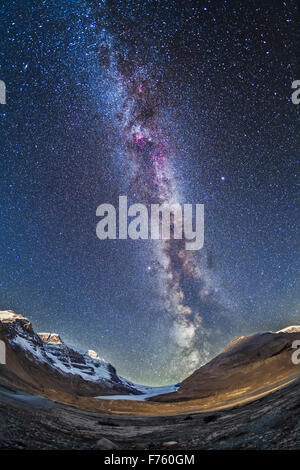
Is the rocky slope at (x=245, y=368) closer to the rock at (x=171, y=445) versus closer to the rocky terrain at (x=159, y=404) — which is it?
the rocky terrain at (x=159, y=404)

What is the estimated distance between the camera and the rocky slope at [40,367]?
142 feet

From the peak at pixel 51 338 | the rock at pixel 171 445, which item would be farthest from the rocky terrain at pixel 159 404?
the peak at pixel 51 338

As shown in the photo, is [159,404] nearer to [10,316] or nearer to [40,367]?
[40,367]

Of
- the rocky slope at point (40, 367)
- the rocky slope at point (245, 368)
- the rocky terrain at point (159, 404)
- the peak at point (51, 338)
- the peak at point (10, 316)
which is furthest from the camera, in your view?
the peak at point (51, 338)

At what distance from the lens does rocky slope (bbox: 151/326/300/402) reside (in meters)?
36.3

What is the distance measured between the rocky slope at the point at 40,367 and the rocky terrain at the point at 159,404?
1.33 ft

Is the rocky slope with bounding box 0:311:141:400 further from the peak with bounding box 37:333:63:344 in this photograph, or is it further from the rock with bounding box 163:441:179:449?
the rock with bounding box 163:441:179:449

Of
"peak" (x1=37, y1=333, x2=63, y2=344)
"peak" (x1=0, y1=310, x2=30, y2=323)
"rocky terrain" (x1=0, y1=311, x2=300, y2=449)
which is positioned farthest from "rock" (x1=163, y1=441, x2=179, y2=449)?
"peak" (x1=37, y1=333, x2=63, y2=344)

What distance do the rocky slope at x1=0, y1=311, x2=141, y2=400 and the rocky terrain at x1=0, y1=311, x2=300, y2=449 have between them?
40cm
